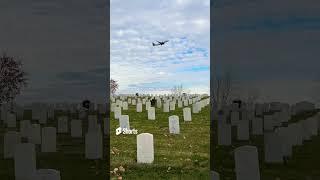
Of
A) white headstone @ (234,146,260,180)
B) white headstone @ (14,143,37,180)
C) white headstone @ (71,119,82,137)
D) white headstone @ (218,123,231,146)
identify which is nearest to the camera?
white headstone @ (234,146,260,180)

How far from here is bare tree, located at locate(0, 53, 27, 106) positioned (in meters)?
28.3

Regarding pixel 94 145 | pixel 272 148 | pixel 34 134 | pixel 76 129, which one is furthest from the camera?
pixel 76 129

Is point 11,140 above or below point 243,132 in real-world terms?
above

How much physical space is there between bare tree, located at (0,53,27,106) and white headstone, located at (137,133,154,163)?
18831 mm

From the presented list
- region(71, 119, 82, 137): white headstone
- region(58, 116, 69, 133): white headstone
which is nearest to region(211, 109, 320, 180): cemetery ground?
region(71, 119, 82, 137): white headstone

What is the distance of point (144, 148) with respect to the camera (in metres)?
11.2

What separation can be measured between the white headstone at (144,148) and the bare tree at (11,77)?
18.8 meters

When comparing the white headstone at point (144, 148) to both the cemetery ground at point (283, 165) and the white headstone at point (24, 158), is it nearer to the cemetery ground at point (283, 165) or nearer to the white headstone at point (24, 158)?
the cemetery ground at point (283, 165)

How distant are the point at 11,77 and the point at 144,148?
19737 millimetres

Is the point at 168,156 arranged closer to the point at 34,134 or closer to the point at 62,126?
the point at 34,134

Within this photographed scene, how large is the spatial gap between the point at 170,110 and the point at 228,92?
4.40 metres

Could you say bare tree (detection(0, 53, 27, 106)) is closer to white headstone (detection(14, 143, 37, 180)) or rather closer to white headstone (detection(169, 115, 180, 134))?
white headstone (detection(169, 115, 180, 134))

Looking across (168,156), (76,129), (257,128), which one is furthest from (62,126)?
(257,128)

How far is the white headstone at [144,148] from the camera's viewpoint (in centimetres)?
1113
